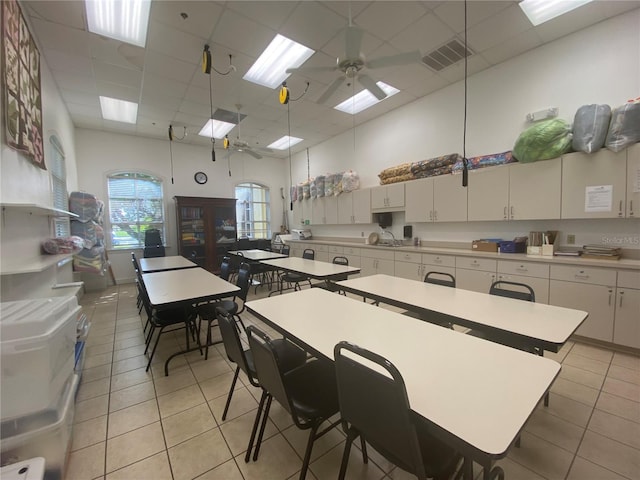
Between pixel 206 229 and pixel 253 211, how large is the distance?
1.85 m

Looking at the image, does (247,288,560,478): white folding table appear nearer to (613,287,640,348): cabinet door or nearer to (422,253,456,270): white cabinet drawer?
(613,287,640,348): cabinet door

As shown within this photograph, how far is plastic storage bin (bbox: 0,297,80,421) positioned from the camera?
1.14 m

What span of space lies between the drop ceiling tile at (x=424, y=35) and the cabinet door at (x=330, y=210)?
140 inches

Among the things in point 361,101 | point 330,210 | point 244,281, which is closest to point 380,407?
point 244,281

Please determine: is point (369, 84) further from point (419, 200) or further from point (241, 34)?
point (419, 200)

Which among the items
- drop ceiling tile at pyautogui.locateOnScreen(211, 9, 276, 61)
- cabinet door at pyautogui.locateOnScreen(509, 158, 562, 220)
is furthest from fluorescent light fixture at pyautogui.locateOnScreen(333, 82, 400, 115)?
cabinet door at pyautogui.locateOnScreen(509, 158, 562, 220)

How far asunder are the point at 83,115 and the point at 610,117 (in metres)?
8.33

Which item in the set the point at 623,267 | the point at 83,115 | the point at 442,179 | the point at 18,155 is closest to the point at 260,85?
the point at 18,155

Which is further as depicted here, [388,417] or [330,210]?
[330,210]

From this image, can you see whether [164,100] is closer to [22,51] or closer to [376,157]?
[22,51]

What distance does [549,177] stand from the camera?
3234 mm

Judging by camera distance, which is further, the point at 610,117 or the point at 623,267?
the point at 610,117

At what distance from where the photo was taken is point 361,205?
230 inches

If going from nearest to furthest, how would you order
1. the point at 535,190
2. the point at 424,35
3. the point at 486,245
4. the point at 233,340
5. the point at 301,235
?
the point at 233,340 < the point at 424,35 < the point at 535,190 < the point at 486,245 < the point at 301,235
